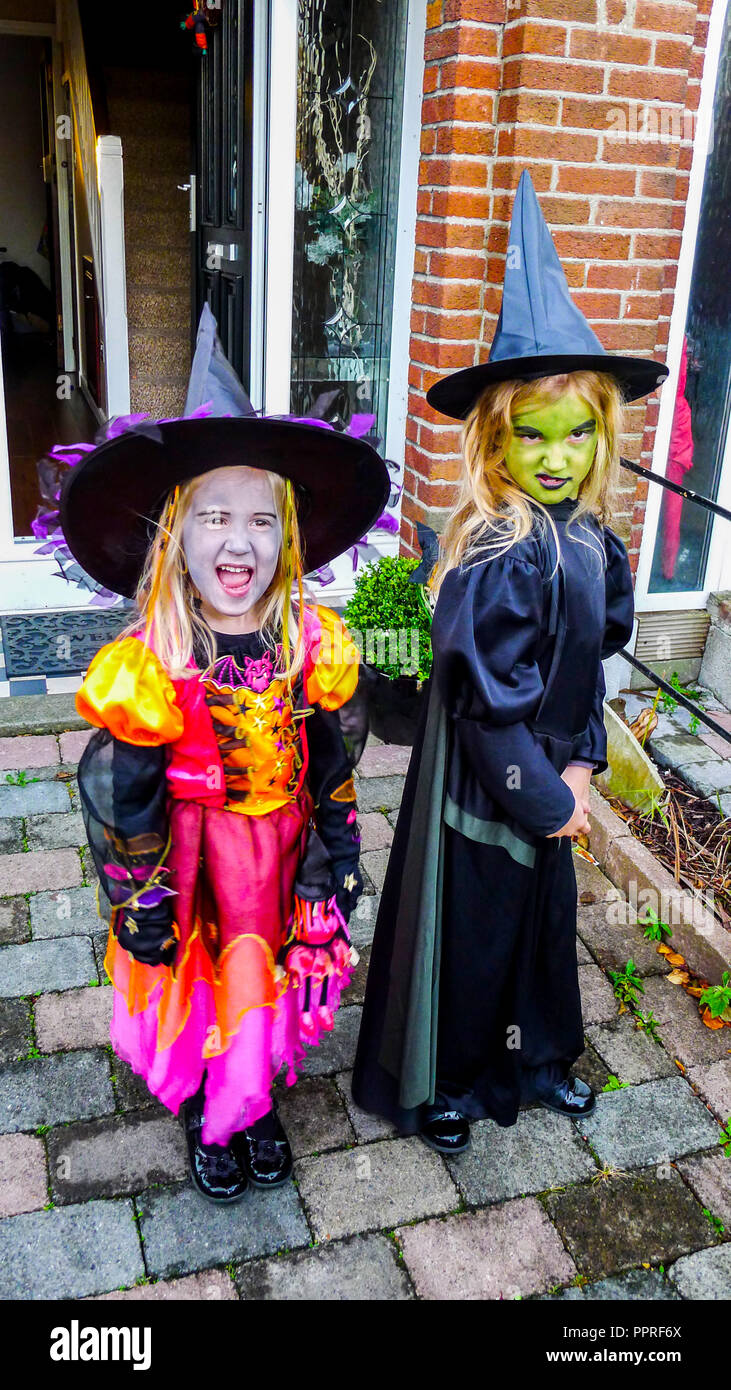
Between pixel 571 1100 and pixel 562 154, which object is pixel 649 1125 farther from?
pixel 562 154

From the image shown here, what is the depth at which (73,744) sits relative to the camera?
12.5 ft

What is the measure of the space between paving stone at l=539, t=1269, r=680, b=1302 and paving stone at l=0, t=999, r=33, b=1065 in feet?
4.23

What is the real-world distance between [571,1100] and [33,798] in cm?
199

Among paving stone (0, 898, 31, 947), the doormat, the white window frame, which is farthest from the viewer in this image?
the doormat

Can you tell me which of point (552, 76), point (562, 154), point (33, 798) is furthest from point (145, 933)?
point (552, 76)

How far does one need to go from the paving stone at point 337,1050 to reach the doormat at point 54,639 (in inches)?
79.8

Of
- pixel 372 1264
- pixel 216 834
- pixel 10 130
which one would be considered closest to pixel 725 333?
pixel 216 834

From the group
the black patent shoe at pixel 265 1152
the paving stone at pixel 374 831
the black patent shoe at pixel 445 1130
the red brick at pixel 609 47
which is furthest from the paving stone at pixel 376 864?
the red brick at pixel 609 47

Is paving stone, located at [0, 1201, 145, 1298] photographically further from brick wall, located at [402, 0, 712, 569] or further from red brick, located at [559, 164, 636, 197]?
red brick, located at [559, 164, 636, 197]

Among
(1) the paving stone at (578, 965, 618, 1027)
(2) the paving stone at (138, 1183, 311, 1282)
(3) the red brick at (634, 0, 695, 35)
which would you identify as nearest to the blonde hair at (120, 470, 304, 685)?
(2) the paving stone at (138, 1183, 311, 1282)

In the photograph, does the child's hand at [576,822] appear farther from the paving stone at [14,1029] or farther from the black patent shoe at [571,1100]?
the paving stone at [14,1029]

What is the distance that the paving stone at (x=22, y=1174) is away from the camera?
82.3 inches

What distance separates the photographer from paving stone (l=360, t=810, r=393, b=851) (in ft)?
11.0
